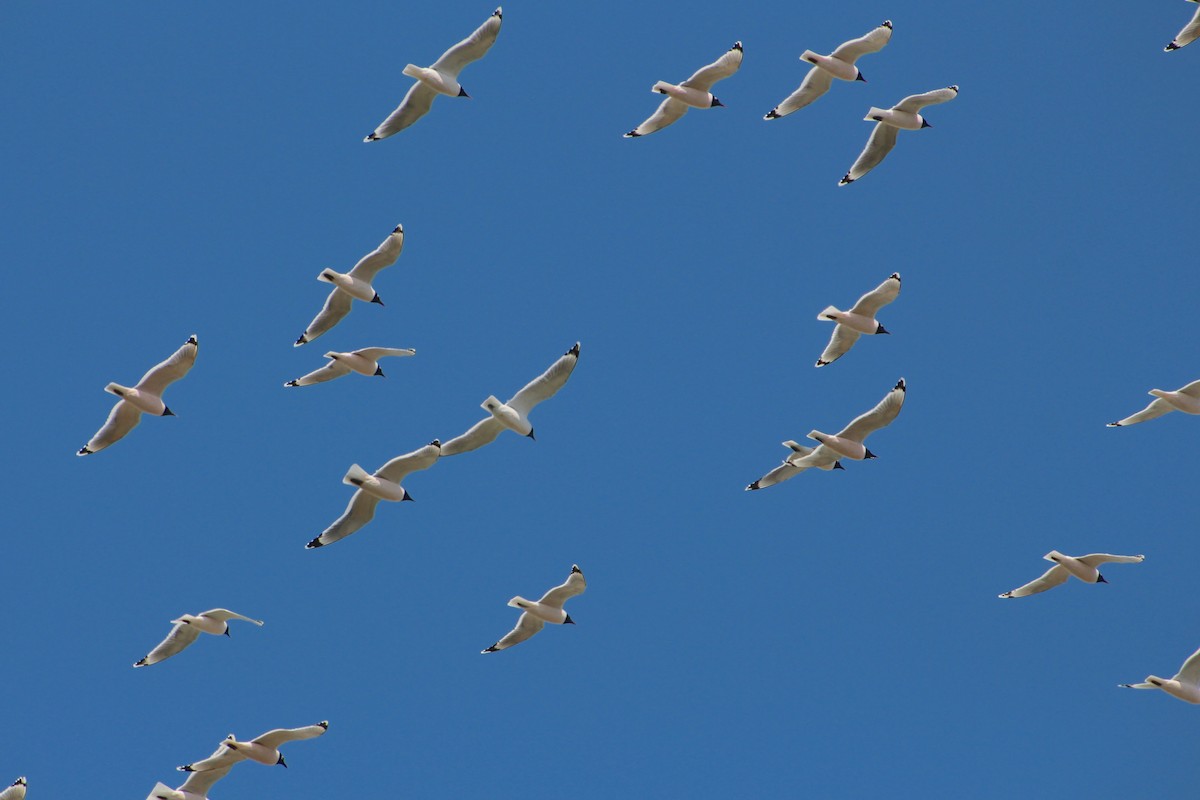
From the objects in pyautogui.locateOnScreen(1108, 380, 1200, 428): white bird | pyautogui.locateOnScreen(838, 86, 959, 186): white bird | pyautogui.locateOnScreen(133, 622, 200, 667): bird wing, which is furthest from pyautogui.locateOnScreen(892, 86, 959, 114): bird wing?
pyautogui.locateOnScreen(133, 622, 200, 667): bird wing

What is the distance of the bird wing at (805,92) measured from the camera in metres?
26.5

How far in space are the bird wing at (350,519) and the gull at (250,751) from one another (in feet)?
8.33

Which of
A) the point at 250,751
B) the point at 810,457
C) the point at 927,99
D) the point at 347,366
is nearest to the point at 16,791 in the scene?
the point at 250,751

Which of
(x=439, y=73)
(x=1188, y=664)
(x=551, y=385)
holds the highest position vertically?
(x=439, y=73)

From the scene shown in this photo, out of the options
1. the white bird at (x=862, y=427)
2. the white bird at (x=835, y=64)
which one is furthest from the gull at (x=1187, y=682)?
the white bird at (x=835, y=64)

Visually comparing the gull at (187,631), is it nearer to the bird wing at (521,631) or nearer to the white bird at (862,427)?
the bird wing at (521,631)

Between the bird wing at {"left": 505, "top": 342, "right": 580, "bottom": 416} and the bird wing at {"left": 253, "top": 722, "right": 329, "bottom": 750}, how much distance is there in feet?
15.6

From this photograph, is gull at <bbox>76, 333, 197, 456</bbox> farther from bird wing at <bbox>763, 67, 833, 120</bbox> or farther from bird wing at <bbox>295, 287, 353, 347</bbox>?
bird wing at <bbox>763, 67, 833, 120</bbox>

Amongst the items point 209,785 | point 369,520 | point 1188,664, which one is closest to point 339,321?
point 369,520

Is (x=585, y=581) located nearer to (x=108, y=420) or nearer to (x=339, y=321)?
(x=339, y=321)

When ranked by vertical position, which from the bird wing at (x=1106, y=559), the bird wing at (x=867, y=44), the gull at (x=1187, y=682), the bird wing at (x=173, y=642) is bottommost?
the gull at (x=1187, y=682)

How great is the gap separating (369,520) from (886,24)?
32.9 ft

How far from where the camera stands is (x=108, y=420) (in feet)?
79.8

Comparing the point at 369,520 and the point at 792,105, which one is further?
the point at 792,105
